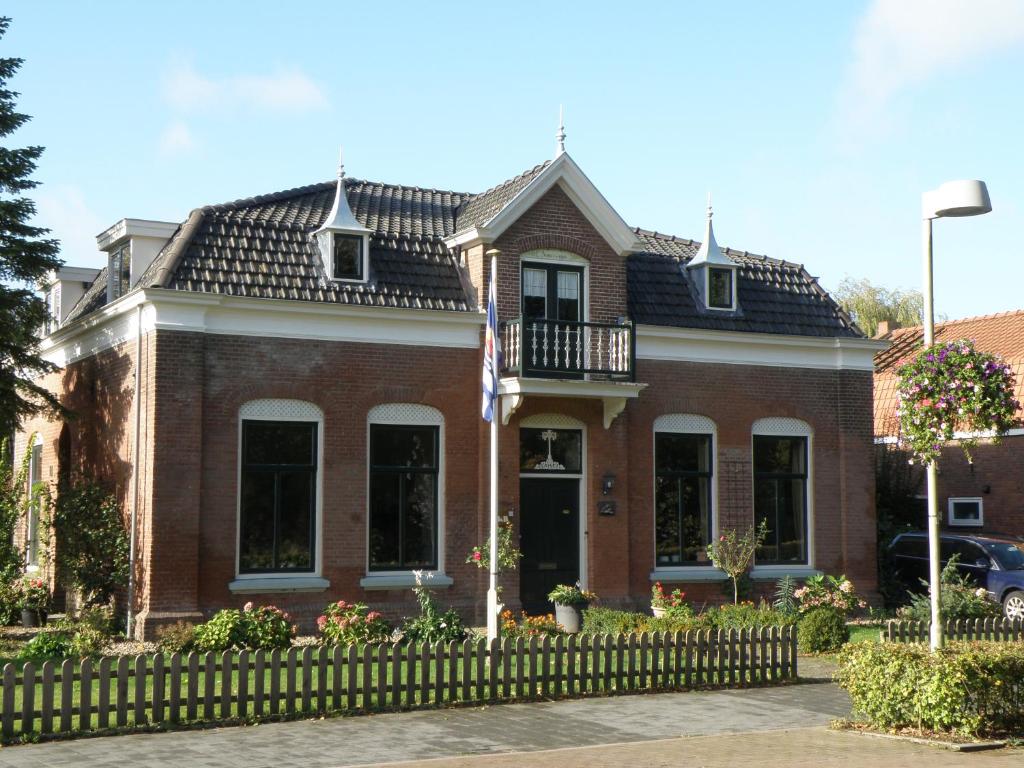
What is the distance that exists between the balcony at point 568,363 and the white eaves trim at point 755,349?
122 cm

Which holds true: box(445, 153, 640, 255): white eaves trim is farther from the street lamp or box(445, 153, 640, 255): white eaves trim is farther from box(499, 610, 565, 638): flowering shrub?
the street lamp

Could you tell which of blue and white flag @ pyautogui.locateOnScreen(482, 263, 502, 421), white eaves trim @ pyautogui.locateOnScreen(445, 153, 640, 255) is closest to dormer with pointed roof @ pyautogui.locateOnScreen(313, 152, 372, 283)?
white eaves trim @ pyautogui.locateOnScreen(445, 153, 640, 255)

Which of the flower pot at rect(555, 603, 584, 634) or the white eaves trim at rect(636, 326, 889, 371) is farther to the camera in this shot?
the white eaves trim at rect(636, 326, 889, 371)

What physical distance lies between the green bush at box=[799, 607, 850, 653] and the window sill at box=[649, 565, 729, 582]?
4.71 metres

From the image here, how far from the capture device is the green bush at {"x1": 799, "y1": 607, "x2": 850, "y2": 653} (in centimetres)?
1764

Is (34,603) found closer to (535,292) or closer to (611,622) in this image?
(535,292)

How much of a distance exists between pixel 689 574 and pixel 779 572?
2.00 metres

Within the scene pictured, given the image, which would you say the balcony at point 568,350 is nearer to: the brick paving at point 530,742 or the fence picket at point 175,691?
the brick paving at point 530,742

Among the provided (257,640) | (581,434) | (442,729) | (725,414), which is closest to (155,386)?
(257,640)

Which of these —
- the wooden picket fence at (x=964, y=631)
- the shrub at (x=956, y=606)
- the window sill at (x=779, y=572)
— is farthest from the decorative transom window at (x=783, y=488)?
the wooden picket fence at (x=964, y=631)

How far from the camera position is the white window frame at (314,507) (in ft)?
63.2

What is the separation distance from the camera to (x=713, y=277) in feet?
78.5

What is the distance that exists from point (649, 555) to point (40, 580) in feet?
36.8

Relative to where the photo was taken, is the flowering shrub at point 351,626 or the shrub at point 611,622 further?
the shrub at point 611,622
